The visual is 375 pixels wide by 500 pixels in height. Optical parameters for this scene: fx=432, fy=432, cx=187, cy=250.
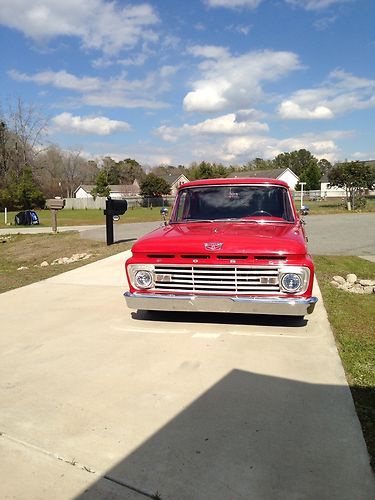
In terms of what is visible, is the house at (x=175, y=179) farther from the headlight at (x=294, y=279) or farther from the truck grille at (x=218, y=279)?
the headlight at (x=294, y=279)

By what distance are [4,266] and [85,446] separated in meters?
10.1

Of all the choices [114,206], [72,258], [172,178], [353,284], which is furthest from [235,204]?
[172,178]

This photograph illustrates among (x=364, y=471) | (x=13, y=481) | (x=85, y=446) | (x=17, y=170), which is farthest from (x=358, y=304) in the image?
(x=17, y=170)

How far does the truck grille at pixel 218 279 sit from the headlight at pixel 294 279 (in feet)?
0.20

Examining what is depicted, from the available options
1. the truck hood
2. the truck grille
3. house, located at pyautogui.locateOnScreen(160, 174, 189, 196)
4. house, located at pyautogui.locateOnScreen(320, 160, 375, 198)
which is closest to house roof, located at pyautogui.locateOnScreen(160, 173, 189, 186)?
house, located at pyautogui.locateOnScreen(160, 174, 189, 196)

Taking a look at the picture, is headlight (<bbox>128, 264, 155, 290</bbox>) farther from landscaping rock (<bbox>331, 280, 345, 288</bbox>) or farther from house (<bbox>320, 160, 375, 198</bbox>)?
house (<bbox>320, 160, 375, 198</bbox>)

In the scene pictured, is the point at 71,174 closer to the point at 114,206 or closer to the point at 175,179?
the point at 175,179

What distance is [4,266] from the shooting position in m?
11.7

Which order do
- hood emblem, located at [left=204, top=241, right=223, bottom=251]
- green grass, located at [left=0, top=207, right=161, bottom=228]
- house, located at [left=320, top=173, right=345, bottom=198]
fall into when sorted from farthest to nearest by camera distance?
house, located at [left=320, top=173, right=345, bottom=198] → green grass, located at [left=0, top=207, right=161, bottom=228] → hood emblem, located at [left=204, top=241, right=223, bottom=251]

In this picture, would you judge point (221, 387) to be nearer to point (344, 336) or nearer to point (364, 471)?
point (364, 471)

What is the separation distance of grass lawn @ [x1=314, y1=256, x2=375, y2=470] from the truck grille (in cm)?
95

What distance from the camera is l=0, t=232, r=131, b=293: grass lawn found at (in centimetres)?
868

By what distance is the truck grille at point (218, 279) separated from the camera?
4.36m

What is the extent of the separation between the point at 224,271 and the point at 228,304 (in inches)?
13.4
